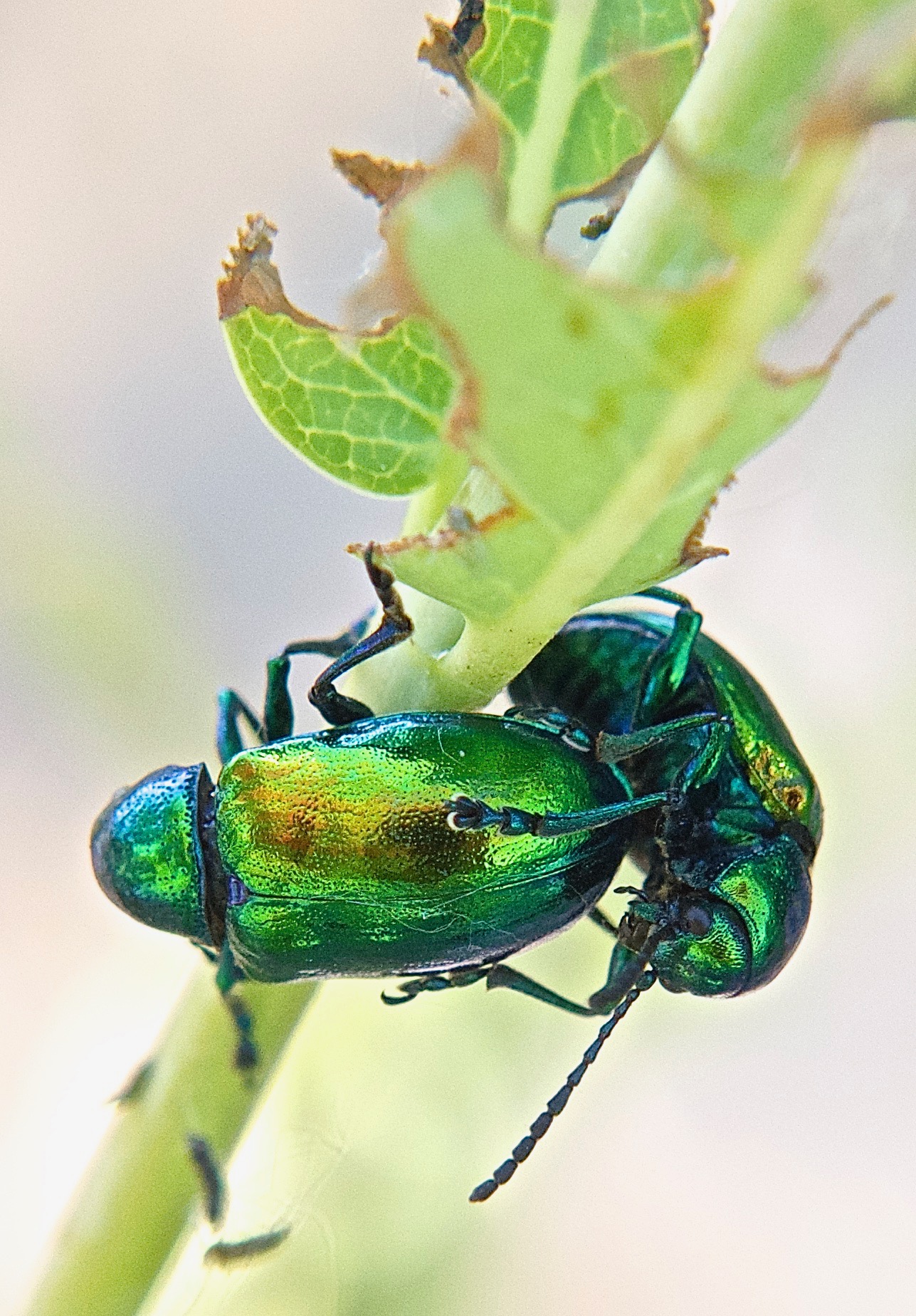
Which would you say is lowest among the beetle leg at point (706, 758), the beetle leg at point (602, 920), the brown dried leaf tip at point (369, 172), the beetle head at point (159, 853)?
the beetle leg at point (602, 920)

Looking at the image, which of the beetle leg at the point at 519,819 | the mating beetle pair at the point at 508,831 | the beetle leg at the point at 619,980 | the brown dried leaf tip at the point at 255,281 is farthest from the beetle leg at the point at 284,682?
the brown dried leaf tip at the point at 255,281

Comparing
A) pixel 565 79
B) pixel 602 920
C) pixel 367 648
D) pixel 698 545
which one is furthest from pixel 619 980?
pixel 565 79

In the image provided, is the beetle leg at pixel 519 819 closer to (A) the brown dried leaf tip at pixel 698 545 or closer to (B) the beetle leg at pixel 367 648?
(B) the beetle leg at pixel 367 648

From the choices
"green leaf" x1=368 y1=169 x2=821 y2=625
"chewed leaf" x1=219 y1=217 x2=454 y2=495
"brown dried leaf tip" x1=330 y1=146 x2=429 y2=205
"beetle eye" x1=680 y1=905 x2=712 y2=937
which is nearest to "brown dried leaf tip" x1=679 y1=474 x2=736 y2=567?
"green leaf" x1=368 y1=169 x2=821 y2=625

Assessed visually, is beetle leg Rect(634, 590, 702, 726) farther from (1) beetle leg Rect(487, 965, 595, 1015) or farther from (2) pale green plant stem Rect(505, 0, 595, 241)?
(2) pale green plant stem Rect(505, 0, 595, 241)

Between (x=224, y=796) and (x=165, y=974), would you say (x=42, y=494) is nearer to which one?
(x=165, y=974)

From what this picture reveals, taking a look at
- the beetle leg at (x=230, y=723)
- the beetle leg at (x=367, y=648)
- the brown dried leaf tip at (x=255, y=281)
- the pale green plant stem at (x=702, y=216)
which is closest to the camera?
the pale green plant stem at (x=702, y=216)

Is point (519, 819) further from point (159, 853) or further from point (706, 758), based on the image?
point (159, 853)

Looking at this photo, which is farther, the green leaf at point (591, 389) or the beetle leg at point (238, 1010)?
the beetle leg at point (238, 1010)
